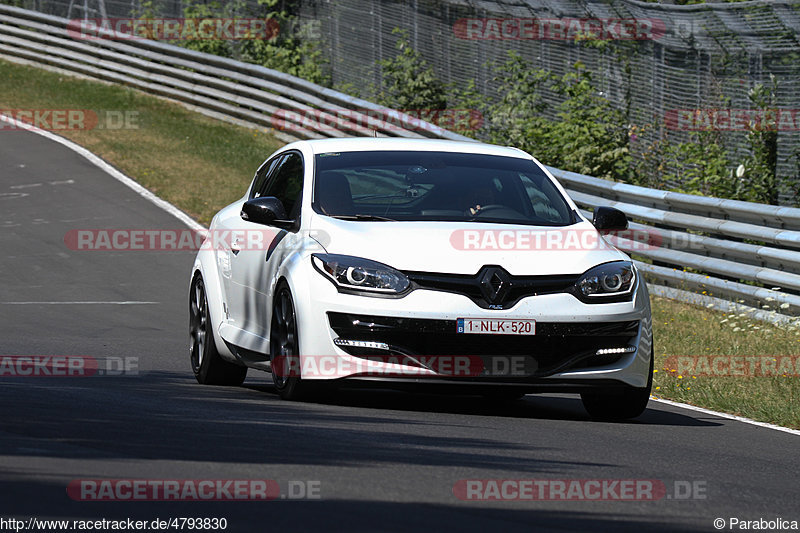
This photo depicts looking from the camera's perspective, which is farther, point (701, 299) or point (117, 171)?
point (117, 171)

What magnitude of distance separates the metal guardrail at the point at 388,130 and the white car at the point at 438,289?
2063 mm

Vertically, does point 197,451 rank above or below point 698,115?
above

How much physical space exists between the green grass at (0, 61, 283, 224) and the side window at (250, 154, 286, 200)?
35.1 ft

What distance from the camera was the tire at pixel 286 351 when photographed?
8.50 m

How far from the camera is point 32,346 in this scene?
12.3m

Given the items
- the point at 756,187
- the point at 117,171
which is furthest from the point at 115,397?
the point at 117,171

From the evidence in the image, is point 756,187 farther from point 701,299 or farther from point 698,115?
point 701,299

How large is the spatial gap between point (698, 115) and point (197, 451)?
15.6 metres

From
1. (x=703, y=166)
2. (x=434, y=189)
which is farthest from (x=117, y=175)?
(x=434, y=189)

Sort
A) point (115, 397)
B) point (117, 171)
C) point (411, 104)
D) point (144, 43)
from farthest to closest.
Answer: point (144, 43), point (411, 104), point (117, 171), point (115, 397)
